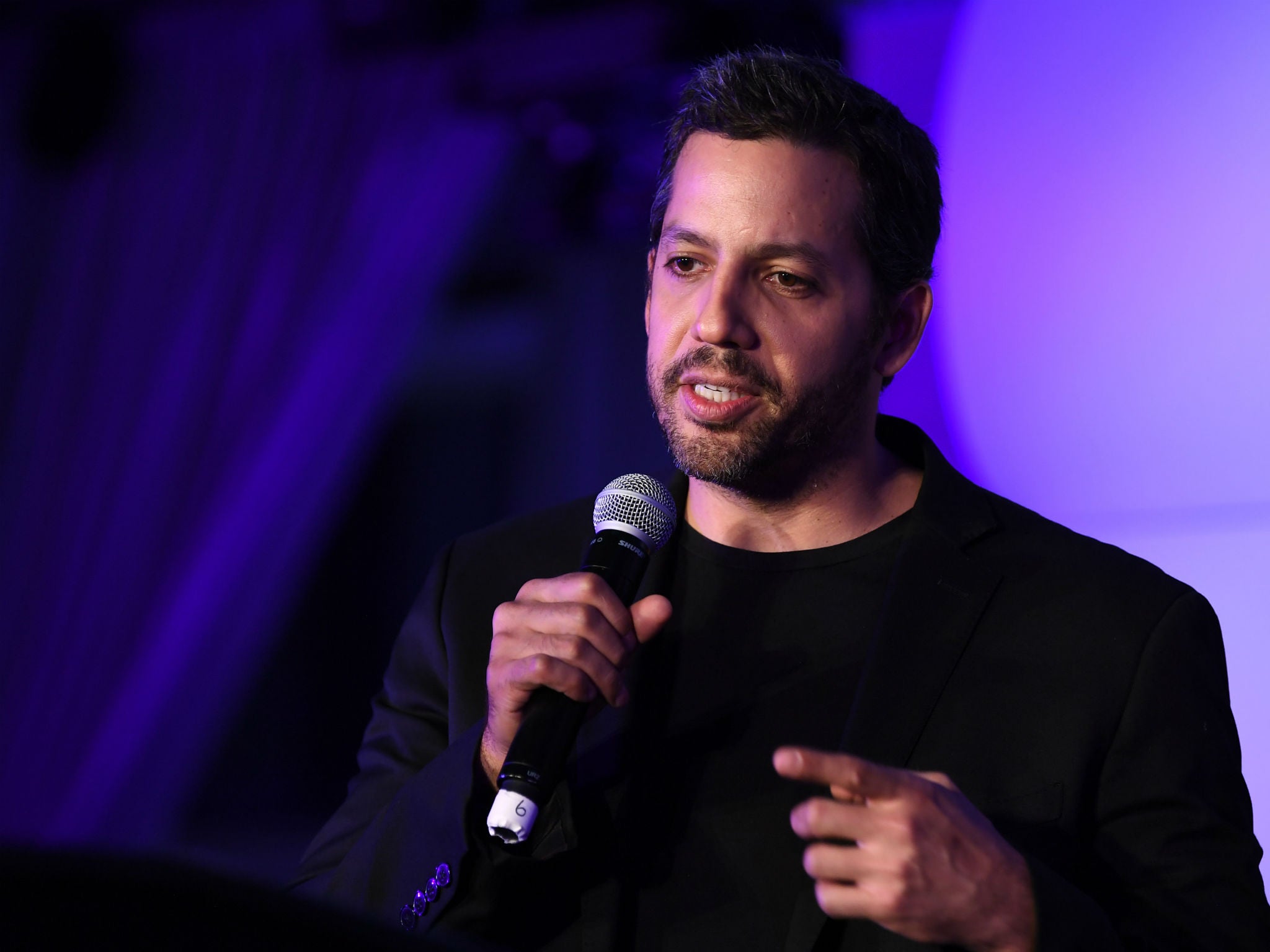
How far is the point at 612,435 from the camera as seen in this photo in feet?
14.0

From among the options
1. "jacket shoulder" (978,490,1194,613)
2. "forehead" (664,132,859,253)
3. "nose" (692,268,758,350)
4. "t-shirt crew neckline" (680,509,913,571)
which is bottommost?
"t-shirt crew neckline" (680,509,913,571)

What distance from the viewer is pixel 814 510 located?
1.88 m

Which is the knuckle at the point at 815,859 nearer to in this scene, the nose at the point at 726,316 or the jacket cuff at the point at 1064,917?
the jacket cuff at the point at 1064,917

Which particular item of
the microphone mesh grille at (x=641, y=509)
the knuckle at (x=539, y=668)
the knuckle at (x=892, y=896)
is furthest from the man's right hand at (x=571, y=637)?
the knuckle at (x=892, y=896)

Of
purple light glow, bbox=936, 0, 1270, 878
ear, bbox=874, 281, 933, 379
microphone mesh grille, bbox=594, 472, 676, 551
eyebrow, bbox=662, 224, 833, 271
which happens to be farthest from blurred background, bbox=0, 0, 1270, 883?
microphone mesh grille, bbox=594, 472, 676, 551

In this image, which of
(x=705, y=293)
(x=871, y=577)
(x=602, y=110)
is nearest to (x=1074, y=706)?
(x=871, y=577)

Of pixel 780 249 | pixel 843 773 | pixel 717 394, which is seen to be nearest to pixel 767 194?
pixel 780 249

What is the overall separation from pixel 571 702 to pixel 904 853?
398mm

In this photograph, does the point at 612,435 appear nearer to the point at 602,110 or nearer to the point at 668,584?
the point at 602,110

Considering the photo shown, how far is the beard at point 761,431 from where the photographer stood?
178 centimetres

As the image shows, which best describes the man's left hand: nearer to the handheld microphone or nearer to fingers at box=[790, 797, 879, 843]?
fingers at box=[790, 797, 879, 843]

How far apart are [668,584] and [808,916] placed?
60 cm

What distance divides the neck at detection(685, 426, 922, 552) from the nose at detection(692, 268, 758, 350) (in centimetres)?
26

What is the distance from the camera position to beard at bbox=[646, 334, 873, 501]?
5.85 ft
